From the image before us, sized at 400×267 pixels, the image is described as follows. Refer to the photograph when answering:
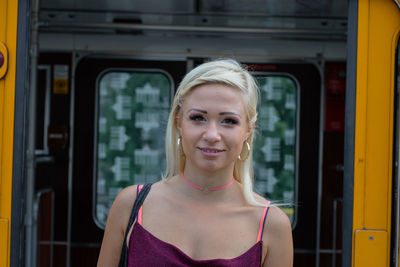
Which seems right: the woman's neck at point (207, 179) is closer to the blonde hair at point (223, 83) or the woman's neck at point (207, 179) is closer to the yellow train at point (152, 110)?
the blonde hair at point (223, 83)

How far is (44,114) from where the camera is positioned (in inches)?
194

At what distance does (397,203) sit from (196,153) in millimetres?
1102

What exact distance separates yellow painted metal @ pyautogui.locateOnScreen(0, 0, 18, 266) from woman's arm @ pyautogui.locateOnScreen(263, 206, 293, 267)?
125cm

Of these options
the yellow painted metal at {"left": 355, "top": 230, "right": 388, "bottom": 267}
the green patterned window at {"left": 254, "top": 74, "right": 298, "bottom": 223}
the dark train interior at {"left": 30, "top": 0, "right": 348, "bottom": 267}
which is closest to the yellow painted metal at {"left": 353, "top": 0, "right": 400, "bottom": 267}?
the yellow painted metal at {"left": 355, "top": 230, "right": 388, "bottom": 267}

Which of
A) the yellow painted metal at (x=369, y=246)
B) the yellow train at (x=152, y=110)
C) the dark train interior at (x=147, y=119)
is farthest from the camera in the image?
the dark train interior at (x=147, y=119)

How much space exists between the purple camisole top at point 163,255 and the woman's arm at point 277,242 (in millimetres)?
35

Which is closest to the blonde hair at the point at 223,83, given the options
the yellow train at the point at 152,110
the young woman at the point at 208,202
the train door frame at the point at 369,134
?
the young woman at the point at 208,202

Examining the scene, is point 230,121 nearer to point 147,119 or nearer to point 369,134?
point 369,134

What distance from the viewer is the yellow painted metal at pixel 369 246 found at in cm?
224

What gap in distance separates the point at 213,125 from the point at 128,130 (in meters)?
3.42

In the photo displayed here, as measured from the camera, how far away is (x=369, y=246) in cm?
224

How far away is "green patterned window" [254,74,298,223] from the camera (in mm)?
5023

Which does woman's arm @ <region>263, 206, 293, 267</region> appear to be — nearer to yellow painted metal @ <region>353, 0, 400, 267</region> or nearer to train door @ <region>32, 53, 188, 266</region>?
yellow painted metal @ <region>353, 0, 400, 267</region>

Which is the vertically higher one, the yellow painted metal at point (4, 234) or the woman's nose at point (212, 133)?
the woman's nose at point (212, 133)
